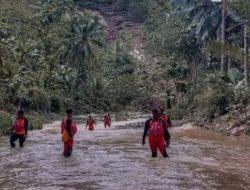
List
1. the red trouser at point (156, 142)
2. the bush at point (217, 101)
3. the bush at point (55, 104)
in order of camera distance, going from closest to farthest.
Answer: the red trouser at point (156, 142) → the bush at point (217, 101) → the bush at point (55, 104)

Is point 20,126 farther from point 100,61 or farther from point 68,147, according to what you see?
point 100,61

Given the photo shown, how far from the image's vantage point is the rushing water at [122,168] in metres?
10.2

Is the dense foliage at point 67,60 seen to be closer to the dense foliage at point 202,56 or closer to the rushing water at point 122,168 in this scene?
the dense foliage at point 202,56

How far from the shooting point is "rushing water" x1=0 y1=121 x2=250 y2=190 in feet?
33.3

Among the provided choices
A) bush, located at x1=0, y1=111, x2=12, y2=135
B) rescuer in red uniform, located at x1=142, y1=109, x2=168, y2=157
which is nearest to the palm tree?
bush, located at x1=0, y1=111, x2=12, y2=135

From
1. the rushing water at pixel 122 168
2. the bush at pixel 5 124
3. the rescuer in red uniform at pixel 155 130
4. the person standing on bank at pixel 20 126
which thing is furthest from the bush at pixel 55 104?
the rescuer in red uniform at pixel 155 130

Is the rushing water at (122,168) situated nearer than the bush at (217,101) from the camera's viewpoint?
Yes

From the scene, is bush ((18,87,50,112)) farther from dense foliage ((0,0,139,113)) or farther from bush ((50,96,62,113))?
bush ((50,96,62,113))

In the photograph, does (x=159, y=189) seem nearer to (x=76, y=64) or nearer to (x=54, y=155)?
(x=54, y=155)

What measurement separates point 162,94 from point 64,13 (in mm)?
15149

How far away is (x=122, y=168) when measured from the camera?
12.3 metres

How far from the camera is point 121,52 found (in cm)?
6488

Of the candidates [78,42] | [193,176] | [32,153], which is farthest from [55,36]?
[193,176]

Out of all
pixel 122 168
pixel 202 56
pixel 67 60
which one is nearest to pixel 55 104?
pixel 67 60
